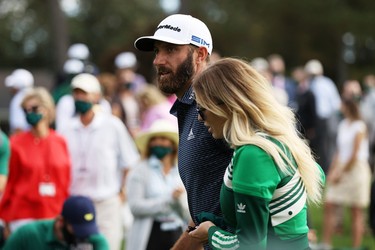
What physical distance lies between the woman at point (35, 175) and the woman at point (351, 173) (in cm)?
459

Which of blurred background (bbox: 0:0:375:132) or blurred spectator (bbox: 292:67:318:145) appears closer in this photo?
blurred spectator (bbox: 292:67:318:145)

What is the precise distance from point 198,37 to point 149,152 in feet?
13.2

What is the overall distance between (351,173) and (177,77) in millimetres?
8171

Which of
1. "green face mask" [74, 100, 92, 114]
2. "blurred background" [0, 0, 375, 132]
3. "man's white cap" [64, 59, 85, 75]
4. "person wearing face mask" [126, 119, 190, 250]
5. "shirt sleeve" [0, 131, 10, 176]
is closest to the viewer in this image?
"shirt sleeve" [0, 131, 10, 176]

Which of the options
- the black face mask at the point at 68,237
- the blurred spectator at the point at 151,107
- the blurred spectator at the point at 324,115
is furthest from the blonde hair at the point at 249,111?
the blurred spectator at the point at 324,115

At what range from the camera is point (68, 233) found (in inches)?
285

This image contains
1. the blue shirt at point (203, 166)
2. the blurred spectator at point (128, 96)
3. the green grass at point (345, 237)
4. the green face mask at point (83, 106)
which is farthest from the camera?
the blurred spectator at point (128, 96)

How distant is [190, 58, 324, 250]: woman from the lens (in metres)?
4.26

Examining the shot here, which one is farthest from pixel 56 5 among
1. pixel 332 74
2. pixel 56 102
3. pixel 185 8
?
pixel 332 74

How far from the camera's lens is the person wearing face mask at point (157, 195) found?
8828 millimetres

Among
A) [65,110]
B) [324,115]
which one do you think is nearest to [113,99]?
[65,110]

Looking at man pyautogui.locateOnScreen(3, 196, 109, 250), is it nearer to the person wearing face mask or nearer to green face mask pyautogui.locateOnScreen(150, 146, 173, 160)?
the person wearing face mask

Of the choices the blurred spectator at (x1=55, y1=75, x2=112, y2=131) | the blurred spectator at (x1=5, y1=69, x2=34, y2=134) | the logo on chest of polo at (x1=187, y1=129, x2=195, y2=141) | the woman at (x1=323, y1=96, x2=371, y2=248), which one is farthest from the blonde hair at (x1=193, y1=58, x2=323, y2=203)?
the blurred spectator at (x1=5, y1=69, x2=34, y2=134)

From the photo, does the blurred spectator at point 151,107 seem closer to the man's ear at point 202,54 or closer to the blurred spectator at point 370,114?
the blurred spectator at point 370,114
